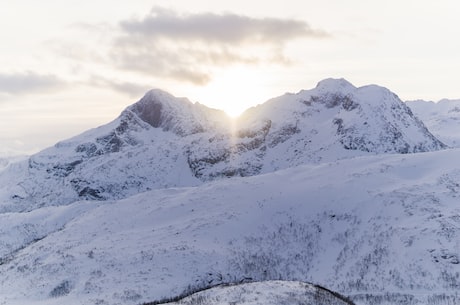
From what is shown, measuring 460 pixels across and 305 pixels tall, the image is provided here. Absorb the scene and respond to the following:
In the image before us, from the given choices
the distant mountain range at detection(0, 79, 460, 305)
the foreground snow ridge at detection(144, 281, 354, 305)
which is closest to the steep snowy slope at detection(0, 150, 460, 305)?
the distant mountain range at detection(0, 79, 460, 305)

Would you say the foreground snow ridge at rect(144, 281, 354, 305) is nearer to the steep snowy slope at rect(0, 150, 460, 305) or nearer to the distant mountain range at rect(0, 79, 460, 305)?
the steep snowy slope at rect(0, 150, 460, 305)

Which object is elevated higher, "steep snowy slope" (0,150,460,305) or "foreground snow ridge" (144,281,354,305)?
"foreground snow ridge" (144,281,354,305)

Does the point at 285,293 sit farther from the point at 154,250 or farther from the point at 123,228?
the point at 123,228

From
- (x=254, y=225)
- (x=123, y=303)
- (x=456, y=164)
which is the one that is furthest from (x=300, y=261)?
(x=456, y=164)

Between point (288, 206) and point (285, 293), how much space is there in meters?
56.2

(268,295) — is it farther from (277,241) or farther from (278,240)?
(278,240)

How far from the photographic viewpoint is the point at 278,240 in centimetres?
8469

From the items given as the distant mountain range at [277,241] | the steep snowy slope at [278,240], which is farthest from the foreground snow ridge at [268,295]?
the distant mountain range at [277,241]

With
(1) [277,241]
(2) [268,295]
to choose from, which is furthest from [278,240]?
(2) [268,295]

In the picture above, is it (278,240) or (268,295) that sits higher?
(268,295)

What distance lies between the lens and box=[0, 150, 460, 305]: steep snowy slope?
216 ft

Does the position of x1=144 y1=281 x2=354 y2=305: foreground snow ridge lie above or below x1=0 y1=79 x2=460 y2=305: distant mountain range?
above

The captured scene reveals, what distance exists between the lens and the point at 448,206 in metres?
77.0

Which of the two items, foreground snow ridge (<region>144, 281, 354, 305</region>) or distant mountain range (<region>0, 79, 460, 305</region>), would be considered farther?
distant mountain range (<region>0, 79, 460, 305</region>)
